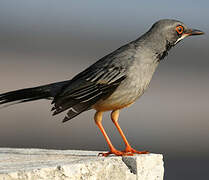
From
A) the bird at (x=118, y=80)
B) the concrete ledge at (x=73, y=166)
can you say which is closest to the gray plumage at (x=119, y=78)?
the bird at (x=118, y=80)

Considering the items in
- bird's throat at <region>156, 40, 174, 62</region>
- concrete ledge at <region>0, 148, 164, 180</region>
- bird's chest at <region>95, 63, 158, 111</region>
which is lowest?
concrete ledge at <region>0, 148, 164, 180</region>

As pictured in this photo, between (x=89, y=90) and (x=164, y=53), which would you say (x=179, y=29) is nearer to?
(x=164, y=53)

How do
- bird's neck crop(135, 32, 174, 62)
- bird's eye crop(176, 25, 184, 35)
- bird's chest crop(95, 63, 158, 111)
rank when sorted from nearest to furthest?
bird's chest crop(95, 63, 158, 111), bird's neck crop(135, 32, 174, 62), bird's eye crop(176, 25, 184, 35)

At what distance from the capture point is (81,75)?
5703 millimetres

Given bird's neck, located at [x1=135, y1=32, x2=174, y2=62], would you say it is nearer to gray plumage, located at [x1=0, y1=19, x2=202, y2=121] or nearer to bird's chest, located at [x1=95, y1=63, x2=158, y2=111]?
gray plumage, located at [x1=0, y1=19, x2=202, y2=121]

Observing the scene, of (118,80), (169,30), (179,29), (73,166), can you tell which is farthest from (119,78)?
(73,166)

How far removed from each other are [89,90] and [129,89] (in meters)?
0.46

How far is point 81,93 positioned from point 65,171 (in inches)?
48.7

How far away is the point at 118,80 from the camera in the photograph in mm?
5414

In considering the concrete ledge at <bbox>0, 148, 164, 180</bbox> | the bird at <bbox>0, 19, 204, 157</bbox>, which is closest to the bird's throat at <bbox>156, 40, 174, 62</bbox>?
the bird at <bbox>0, 19, 204, 157</bbox>

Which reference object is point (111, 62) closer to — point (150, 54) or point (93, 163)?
point (150, 54)

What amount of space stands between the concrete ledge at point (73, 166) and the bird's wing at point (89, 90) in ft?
1.76

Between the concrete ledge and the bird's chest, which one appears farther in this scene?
the bird's chest

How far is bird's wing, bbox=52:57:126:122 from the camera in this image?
5.41 meters
